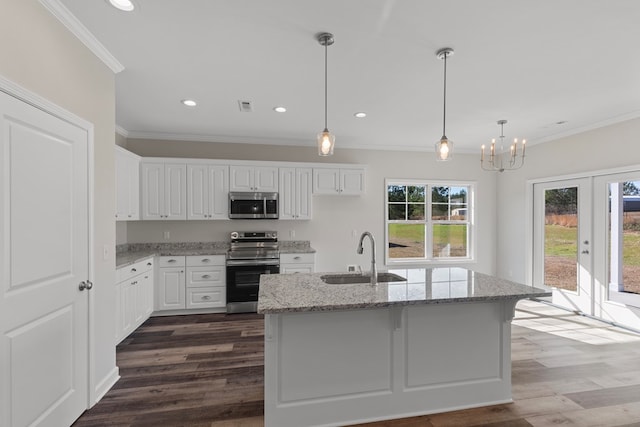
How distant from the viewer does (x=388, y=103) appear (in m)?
3.41

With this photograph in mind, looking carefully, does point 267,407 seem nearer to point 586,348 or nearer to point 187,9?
point 187,9

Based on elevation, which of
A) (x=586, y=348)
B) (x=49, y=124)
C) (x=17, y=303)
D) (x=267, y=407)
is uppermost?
(x=49, y=124)

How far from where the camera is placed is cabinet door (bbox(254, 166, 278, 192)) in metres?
4.59

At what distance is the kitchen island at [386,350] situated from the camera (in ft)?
6.17

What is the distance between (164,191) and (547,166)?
5854 millimetres

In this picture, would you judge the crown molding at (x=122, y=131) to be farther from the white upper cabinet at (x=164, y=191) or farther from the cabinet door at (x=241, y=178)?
the cabinet door at (x=241, y=178)

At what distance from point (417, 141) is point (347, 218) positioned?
69.0 inches

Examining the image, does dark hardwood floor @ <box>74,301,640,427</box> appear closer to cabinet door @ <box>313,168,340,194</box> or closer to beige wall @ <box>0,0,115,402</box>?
beige wall @ <box>0,0,115,402</box>

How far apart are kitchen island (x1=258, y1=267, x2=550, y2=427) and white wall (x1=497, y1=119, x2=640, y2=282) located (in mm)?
3185

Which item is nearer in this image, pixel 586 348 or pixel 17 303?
pixel 17 303

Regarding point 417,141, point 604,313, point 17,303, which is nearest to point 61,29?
point 17,303

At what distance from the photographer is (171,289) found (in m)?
4.15

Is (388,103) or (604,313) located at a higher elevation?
(388,103)

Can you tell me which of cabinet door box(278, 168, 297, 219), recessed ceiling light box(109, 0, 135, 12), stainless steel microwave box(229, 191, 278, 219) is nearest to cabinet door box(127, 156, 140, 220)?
stainless steel microwave box(229, 191, 278, 219)
